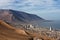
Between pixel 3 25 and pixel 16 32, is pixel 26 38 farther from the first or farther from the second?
pixel 3 25

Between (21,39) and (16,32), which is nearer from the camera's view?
(21,39)

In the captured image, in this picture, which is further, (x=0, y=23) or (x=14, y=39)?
(x=0, y=23)

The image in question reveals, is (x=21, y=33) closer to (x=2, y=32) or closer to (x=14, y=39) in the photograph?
(x=2, y=32)

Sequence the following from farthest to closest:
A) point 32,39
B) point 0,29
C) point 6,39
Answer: point 0,29, point 32,39, point 6,39

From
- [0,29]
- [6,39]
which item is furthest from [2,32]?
[6,39]

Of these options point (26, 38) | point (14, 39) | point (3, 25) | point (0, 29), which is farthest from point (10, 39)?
point (3, 25)

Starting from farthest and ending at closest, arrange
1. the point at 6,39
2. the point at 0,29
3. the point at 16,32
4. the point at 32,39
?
the point at 16,32, the point at 0,29, the point at 32,39, the point at 6,39

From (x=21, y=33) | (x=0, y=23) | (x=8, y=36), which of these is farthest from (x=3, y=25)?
(x=8, y=36)

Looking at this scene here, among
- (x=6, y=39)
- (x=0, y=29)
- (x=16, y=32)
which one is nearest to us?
(x=6, y=39)
